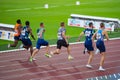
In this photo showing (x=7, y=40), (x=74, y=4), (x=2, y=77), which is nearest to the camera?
(x=2, y=77)

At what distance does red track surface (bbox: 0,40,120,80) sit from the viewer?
48.4ft

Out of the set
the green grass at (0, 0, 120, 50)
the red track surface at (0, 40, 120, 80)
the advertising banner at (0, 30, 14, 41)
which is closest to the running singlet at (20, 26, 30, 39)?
the red track surface at (0, 40, 120, 80)

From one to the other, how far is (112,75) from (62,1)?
25908mm

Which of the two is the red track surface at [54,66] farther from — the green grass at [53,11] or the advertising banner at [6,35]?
the green grass at [53,11]

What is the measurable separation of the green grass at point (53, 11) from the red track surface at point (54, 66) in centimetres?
561

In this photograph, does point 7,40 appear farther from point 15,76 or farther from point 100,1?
point 100,1

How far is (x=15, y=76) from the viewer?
14.8m

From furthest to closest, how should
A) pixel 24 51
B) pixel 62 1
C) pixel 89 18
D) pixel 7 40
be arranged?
pixel 62 1
pixel 89 18
pixel 7 40
pixel 24 51

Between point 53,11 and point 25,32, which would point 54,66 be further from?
point 53,11

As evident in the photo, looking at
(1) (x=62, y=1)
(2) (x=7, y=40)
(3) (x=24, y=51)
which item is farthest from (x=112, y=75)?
(1) (x=62, y=1)

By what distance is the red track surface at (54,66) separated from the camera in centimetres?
1476

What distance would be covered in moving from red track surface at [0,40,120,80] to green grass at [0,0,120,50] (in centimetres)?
561

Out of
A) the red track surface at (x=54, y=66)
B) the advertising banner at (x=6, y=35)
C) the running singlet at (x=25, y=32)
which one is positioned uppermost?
the running singlet at (x=25, y=32)

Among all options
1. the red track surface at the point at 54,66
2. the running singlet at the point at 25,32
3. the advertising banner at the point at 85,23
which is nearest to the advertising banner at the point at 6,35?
the red track surface at the point at 54,66
